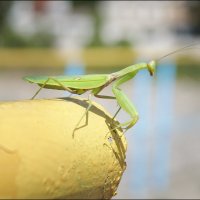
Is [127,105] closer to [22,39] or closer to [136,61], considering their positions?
[136,61]

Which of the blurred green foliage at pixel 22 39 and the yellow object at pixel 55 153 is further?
the blurred green foliage at pixel 22 39

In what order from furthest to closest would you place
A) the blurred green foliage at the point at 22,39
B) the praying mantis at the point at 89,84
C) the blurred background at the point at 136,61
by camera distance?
the blurred green foliage at the point at 22,39 < the blurred background at the point at 136,61 < the praying mantis at the point at 89,84

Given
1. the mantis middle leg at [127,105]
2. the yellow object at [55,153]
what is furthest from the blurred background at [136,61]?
the yellow object at [55,153]

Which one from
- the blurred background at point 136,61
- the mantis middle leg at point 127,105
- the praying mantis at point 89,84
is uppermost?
the praying mantis at point 89,84

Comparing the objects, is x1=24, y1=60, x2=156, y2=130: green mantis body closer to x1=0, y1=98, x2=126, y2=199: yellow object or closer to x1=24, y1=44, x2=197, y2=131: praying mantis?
→ x1=24, y1=44, x2=197, y2=131: praying mantis

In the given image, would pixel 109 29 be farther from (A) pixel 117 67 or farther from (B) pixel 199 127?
(B) pixel 199 127

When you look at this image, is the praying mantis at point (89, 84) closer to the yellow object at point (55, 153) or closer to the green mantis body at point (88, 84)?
the green mantis body at point (88, 84)

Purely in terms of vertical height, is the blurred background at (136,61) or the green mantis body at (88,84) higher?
the green mantis body at (88,84)
